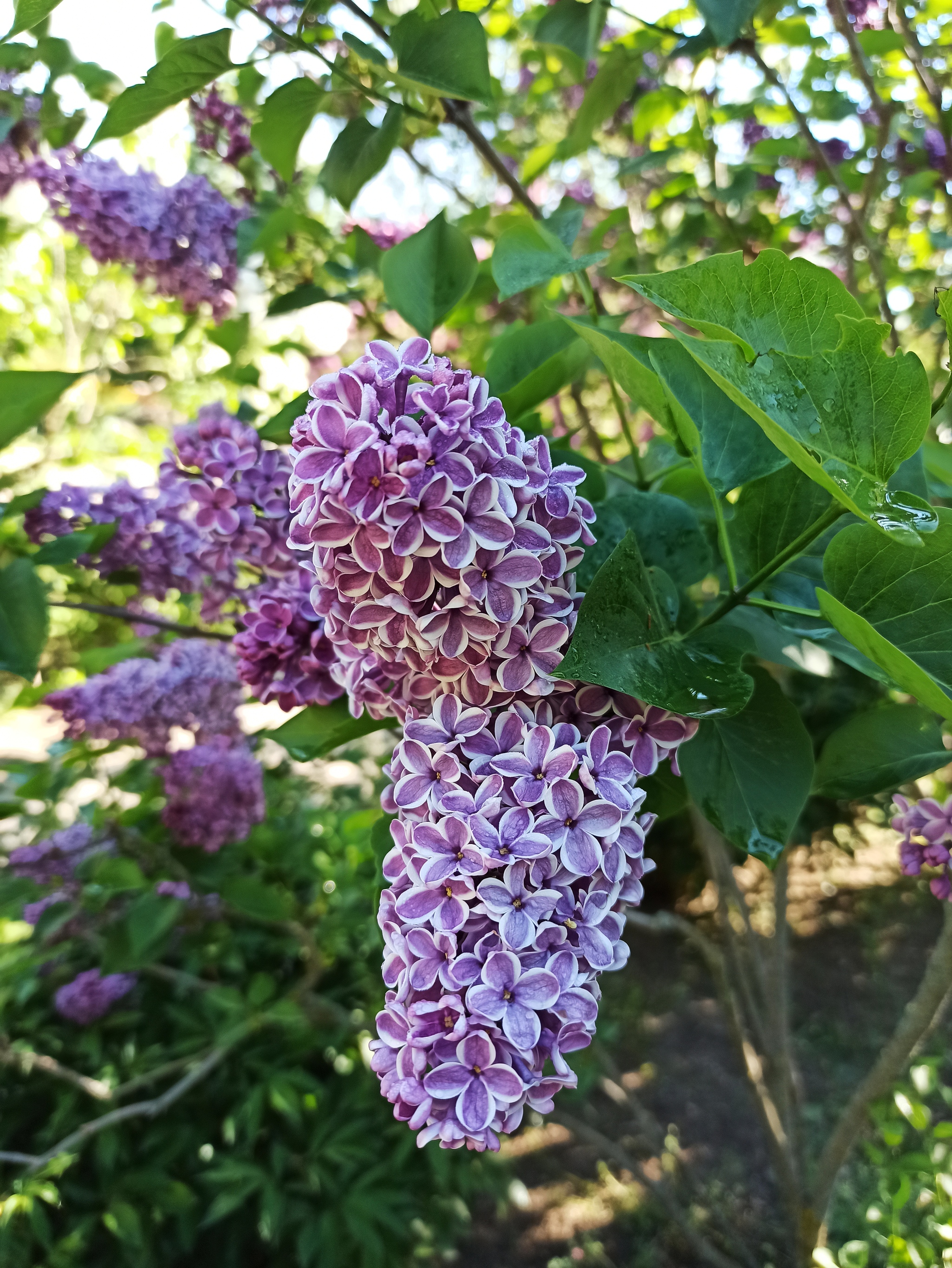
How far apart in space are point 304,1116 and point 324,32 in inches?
70.3

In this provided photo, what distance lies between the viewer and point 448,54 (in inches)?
23.6

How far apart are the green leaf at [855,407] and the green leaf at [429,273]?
1.20ft

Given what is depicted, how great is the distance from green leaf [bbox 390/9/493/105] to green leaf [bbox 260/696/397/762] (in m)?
0.47

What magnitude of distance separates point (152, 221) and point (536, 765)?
3.02 ft

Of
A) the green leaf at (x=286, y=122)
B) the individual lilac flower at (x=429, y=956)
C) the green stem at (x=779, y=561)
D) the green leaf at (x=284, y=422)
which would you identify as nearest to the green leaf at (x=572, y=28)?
the green leaf at (x=286, y=122)

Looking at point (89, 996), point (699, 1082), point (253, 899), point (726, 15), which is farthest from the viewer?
point (699, 1082)

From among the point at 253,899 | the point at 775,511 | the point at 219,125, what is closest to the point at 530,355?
the point at 775,511

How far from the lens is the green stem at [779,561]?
442 mm

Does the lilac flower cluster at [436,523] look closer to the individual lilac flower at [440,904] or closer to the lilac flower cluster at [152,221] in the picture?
the individual lilac flower at [440,904]

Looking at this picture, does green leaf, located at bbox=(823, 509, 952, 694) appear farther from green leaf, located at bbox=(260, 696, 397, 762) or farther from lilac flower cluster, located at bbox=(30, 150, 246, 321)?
lilac flower cluster, located at bbox=(30, 150, 246, 321)

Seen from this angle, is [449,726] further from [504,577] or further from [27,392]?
[27,392]

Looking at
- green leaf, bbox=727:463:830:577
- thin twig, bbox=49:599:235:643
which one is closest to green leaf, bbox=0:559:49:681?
thin twig, bbox=49:599:235:643

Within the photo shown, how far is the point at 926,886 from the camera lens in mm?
2525

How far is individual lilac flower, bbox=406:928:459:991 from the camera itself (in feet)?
1.36
